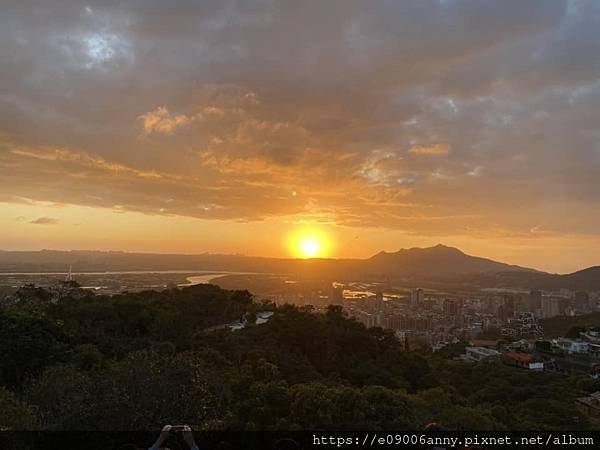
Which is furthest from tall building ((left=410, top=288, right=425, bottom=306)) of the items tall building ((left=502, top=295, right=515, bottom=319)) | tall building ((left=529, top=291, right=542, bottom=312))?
tall building ((left=529, top=291, right=542, bottom=312))

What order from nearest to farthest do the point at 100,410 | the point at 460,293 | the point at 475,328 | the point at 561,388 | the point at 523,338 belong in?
the point at 100,410 < the point at 561,388 < the point at 523,338 < the point at 475,328 < the point at 460,293

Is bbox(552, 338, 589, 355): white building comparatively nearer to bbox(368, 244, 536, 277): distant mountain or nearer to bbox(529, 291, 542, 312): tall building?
bbox(529, 291, 542, 312): tall building

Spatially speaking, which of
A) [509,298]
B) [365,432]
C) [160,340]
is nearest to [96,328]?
[160,340]

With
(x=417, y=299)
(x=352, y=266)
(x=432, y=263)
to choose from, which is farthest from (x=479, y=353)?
(x=432, y=263)

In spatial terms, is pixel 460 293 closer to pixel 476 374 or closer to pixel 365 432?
pixel 476 374

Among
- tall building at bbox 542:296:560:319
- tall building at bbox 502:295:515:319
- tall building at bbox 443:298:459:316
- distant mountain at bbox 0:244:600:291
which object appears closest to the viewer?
tall building at bbox 502:295:515:319

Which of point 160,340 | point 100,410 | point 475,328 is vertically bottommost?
point 475,328

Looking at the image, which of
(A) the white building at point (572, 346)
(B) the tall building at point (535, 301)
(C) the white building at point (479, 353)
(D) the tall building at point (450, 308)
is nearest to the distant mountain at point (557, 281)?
(B) the tall building at point (535, 301)

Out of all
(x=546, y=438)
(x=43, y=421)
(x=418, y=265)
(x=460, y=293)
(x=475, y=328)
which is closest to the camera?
(x=43, y=421)
